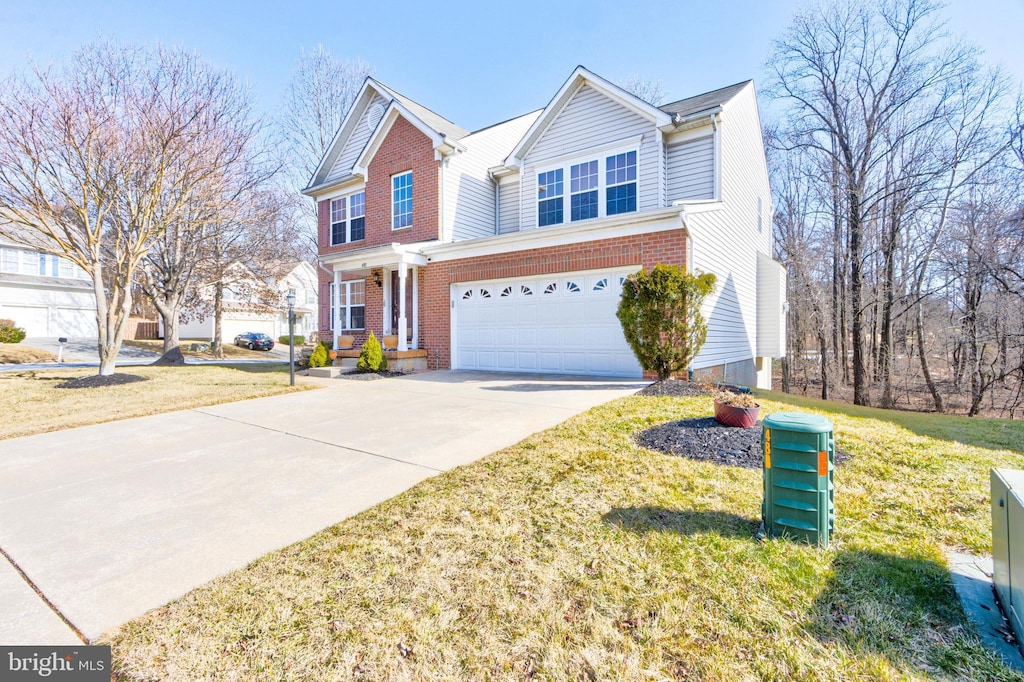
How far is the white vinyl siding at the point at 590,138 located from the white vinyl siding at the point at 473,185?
5.70 feet

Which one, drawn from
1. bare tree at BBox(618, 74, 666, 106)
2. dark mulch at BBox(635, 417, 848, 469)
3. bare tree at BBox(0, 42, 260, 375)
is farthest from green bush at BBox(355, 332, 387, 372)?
bare tree at BBox(618, 74, 666, 106)

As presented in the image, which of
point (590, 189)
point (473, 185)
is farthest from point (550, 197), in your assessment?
point (473, 185)

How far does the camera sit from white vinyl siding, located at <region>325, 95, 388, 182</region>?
15.9 m

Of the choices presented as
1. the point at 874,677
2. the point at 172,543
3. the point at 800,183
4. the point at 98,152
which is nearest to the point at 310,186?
the point at 98,152

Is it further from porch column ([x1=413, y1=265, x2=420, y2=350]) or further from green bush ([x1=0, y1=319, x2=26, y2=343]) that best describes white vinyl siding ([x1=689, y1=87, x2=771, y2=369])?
green bush ([x1=0, y1=319, x2=26, y2=343])

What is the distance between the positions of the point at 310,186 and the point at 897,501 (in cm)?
1886

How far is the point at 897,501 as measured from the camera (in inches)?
137

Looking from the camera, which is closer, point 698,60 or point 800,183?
point 698,60

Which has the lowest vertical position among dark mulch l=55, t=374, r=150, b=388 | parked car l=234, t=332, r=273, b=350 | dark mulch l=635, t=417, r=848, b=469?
dark mulch l=635, t=417, r=848, b=469

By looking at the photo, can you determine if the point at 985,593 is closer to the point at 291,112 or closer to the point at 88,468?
the point at 88,468

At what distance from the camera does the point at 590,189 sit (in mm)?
11773

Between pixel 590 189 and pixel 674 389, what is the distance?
22.2 feet

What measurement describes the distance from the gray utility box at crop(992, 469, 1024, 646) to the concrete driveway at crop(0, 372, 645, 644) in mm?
3697

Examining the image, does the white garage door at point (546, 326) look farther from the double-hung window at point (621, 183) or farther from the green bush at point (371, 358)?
the double-hung window at point (621, 183)
